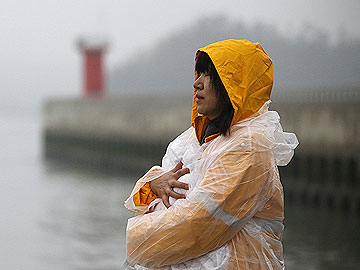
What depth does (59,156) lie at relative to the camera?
1158 inches

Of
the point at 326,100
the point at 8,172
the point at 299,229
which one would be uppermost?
the point at 326,100

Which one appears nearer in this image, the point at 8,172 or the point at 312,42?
the point at 8,172

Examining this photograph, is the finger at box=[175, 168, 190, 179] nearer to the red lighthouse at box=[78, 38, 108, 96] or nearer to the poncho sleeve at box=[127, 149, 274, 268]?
the poncho sleeve at box=[127, 149, 274, 268]

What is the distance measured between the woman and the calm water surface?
7.32 m

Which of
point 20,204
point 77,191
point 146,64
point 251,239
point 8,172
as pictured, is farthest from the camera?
point 146,64

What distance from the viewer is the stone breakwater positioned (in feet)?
45.6

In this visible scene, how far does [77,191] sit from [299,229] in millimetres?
9247

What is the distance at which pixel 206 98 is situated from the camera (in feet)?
7.04

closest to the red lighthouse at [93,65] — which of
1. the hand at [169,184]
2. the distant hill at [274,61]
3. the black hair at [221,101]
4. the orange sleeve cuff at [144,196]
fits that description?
the distant hill at [274,61]

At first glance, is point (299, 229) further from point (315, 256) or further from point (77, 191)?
point (77, 191)

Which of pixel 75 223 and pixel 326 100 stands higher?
pixel 326 100

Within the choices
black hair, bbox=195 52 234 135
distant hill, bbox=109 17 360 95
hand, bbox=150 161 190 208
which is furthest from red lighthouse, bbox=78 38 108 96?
black hair, bbox=195 52 234 135

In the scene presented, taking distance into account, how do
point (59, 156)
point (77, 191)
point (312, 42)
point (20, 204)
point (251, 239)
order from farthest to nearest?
point (312, 42) → point (59, 156) → point (77, 191) → point (20, 204) → point (251, 239)

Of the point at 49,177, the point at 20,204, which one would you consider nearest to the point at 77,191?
the point at 20,204
